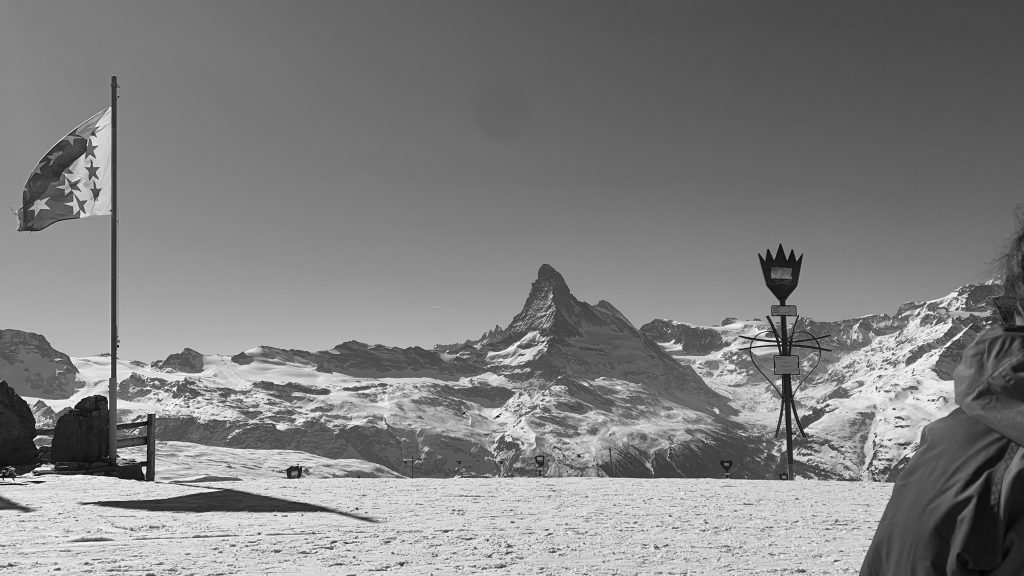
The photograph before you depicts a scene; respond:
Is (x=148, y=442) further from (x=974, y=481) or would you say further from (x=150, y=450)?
(x=974, y=481)

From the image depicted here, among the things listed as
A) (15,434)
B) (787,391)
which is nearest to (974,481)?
(787,391)

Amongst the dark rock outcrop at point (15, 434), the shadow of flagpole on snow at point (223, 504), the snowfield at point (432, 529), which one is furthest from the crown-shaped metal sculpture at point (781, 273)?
the dark rock outcrop at point (15, 434)

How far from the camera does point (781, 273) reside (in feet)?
88.5

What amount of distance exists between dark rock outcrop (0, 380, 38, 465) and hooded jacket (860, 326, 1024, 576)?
1051 inches

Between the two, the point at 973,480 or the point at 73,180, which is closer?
the point at 973,480

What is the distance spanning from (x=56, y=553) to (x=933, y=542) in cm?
1039

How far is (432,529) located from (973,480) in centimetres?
1015

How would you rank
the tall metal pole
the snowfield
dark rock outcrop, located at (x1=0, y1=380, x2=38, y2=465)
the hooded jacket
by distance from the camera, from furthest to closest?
the tall metal pole → dark rock outcrop, located at (x1=0, y1=380, x2=38, y2=465) → the snowfield → the hooded jacket

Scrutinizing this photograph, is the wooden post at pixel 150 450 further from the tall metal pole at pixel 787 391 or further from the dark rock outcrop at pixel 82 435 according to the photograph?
the tall metal pole at pixel 787 391

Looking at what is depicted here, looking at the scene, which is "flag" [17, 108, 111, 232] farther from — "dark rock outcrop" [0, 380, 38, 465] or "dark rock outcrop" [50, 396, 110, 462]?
"dark rock outcrop" [0, 380, 38, 465]

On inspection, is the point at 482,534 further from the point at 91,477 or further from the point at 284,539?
the point at 91,477

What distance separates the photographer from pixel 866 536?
11.1 meters

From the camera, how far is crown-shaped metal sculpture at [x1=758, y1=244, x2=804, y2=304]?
26922mm

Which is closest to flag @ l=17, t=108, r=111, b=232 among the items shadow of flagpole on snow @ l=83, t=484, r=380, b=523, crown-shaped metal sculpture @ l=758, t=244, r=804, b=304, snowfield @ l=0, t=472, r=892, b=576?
snowfield @ l=0, t=472, r=892, b=576
